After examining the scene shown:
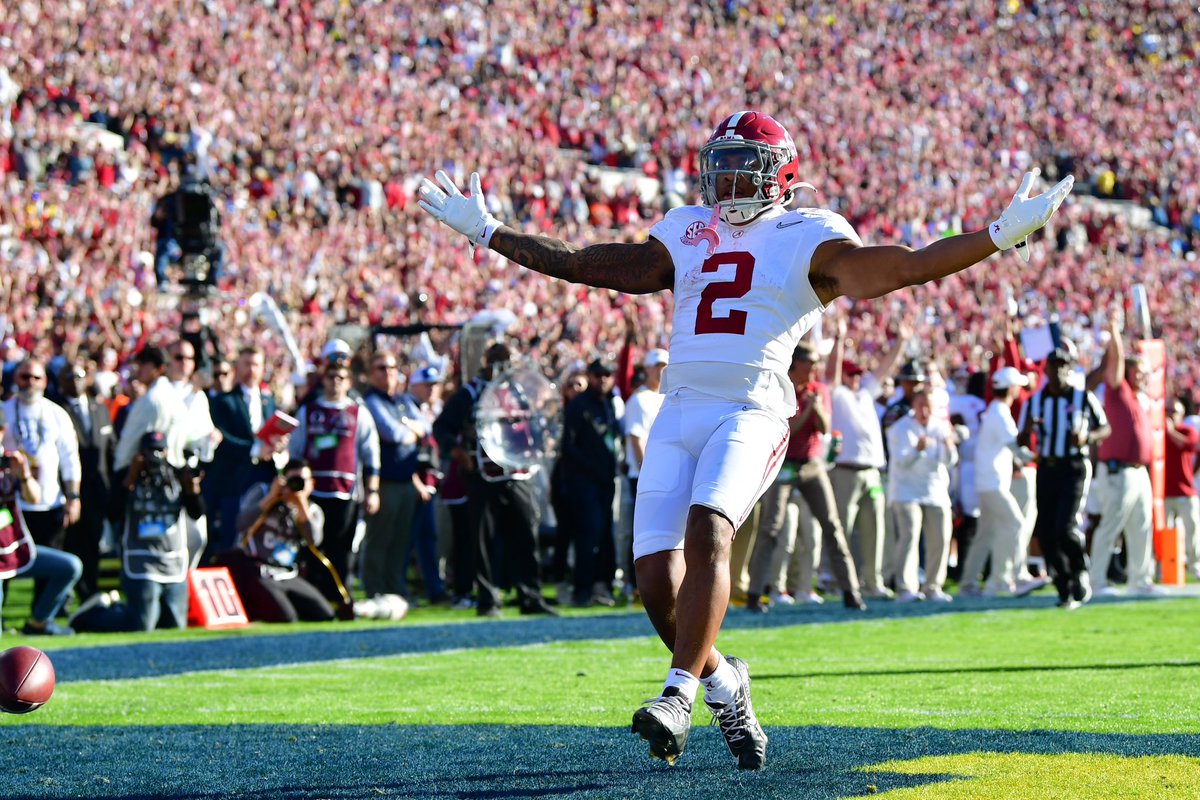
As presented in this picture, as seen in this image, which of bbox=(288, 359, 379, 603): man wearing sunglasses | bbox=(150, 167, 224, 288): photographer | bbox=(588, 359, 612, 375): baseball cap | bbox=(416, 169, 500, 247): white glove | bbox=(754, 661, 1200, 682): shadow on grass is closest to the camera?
bbox=(416, 169, 500, 247): white glove

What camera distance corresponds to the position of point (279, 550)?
38.8ft

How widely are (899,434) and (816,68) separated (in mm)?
28607

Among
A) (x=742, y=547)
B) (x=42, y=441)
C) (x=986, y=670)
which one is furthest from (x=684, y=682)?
(x=42, y=441)

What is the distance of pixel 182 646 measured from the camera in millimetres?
10156

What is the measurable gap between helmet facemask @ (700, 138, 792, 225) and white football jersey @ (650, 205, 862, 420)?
74 millimetres

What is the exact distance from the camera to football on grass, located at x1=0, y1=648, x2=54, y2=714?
17.7ft

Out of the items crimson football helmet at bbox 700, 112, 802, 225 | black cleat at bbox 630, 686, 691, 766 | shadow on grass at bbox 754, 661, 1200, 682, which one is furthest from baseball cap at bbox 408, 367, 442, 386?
black cleat at bbox 630, 686, 691, 766

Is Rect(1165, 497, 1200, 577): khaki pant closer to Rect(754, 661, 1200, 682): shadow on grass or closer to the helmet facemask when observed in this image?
Rect(754, 661, 1200, 682): shadow on grass

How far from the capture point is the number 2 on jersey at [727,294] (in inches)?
205

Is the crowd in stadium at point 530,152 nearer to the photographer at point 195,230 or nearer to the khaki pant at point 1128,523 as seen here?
the photographer at point 195,230

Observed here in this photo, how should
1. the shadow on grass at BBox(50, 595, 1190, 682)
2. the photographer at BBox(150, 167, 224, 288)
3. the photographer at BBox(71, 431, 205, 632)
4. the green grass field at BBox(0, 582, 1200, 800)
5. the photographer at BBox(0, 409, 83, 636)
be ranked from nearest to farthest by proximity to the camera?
the green grass field at BBox(0, 582, 1200, 800) → the shadow on grass at BBox(50, 595, 1190, 682) → the photographer at BBox(0, 409, 83, 636) → the photographer at BBox(71, 431, 205, 632) → the photographer at BBox(150, 167, 224, 288)

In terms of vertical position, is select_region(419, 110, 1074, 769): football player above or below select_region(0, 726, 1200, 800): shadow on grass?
above

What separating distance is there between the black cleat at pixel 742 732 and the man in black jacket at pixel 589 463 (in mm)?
8081

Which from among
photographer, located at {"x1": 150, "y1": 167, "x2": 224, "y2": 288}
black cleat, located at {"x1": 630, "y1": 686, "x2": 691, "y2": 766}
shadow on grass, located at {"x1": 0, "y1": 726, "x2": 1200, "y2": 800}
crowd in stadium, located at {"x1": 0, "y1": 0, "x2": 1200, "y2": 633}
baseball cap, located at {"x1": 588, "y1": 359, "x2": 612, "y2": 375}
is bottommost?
shadow on grass, located at {"x1": 0, "y1": 726, "x2": 1200, "y2": 800}
